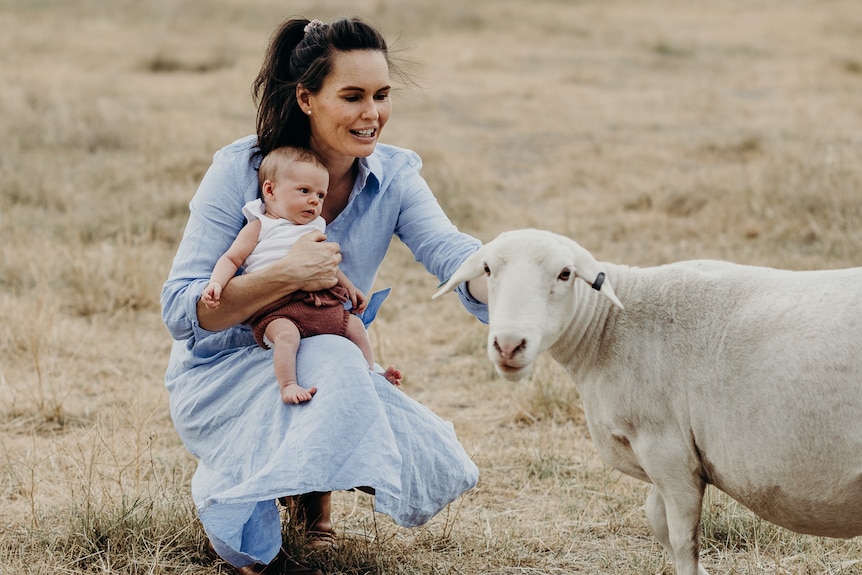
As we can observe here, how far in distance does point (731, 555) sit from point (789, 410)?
1.07 m

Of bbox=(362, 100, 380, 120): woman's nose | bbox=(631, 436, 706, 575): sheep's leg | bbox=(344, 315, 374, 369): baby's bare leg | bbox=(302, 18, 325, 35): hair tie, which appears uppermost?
bbox=(302, 18, 325, 35): hair tie

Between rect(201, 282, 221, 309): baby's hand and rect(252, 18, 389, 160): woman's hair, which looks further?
rect(252, 18, 389, 160): woman's hair

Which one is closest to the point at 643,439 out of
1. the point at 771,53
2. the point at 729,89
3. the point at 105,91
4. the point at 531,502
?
the point at 531,502

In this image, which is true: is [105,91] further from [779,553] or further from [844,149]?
[779,553]

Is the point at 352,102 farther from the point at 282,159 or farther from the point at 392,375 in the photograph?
the point at 392,375

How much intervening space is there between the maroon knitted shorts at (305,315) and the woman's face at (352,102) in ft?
1.70

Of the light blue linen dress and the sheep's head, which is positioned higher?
the sheep's head

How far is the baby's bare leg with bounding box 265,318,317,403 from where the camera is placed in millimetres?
3154

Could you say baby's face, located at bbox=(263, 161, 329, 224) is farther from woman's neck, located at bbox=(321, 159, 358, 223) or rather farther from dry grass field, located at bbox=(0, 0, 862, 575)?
dry grass field, located at bbox=(0, 0, 862, 575)

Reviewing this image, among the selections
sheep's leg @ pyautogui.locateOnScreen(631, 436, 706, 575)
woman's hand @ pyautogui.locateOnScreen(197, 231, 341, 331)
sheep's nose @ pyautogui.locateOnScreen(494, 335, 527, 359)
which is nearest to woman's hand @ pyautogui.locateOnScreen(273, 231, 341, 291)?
woman's hand @ pyautogui.locateOnScreen(197, 231, 341, 331)

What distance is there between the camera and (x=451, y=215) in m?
8.34

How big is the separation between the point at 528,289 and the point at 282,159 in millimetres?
1014

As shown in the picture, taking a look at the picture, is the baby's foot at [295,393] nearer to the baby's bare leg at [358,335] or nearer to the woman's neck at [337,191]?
the baby's bare leg at [358,335]

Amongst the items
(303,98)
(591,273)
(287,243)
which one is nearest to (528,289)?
(591,273)
